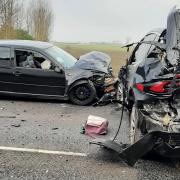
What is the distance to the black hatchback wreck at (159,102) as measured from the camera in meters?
4.78

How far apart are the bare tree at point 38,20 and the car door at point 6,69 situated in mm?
31663

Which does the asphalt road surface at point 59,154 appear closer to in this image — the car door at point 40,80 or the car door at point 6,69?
the car door at point 40,80

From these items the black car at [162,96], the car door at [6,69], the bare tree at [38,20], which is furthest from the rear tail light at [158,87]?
the bare tree at [38,20]

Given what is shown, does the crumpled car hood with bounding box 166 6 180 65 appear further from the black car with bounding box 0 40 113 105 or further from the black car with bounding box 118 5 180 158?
the black car with bounding box 0 40 113 105

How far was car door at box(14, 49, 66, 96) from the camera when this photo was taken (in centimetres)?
956

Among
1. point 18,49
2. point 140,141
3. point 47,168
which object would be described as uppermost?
point 18,49

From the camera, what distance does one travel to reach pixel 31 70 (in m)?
9.62

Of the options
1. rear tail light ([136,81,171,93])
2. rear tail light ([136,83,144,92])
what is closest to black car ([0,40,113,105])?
rear tail light ([136,83,144,92])

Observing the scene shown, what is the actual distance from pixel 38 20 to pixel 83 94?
1346 inches

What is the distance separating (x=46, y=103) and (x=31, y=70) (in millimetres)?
878

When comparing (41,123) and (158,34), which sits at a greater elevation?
(158,34)

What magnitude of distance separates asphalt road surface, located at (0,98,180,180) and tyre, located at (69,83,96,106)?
40.8 inches

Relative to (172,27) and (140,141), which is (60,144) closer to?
(140,141)

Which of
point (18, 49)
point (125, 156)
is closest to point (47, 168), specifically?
point (125, 156)
